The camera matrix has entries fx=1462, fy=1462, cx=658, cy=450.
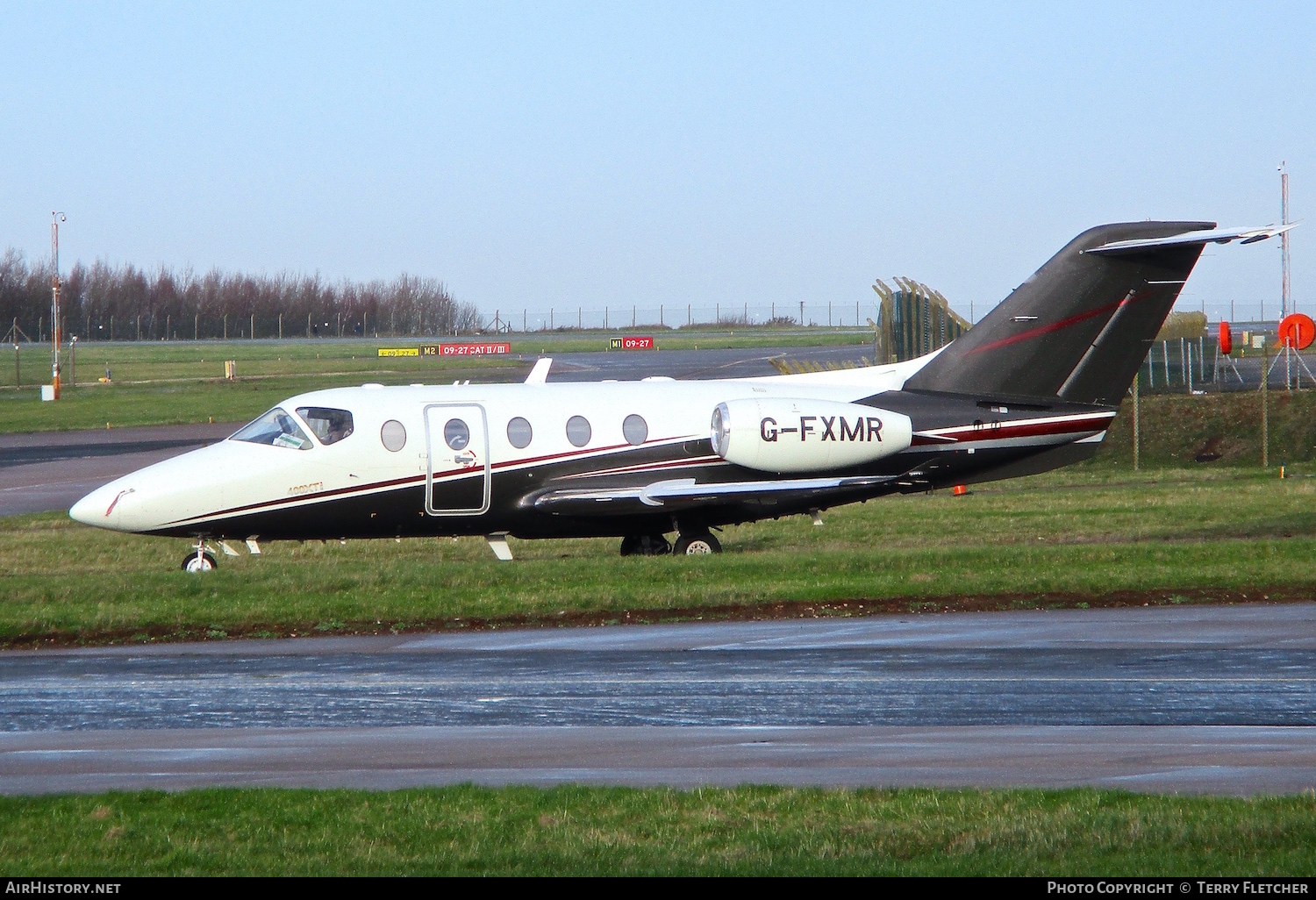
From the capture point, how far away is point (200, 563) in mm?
19906

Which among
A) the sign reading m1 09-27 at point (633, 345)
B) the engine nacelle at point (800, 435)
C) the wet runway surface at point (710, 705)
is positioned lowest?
the wet runway surface at point (710, 705)

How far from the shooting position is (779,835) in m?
7.55

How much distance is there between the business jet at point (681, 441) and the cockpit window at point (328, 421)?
0.05 m

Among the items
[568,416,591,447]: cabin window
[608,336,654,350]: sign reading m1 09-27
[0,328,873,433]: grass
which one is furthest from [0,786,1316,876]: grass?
[608,336,654,350]: sign reading m1 09-27

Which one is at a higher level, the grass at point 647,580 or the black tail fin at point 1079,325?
the black tail fin at point 1079,325

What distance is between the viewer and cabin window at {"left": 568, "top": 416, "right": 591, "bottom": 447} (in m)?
20.8

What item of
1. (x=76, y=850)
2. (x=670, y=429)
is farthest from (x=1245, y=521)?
(x=76, y=850)

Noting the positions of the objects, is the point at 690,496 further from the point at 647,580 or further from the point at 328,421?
the point at 328,421

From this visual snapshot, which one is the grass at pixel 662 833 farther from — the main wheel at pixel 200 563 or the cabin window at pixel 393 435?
the cabin window at pixel 393 435

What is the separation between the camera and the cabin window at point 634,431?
20.9 metres

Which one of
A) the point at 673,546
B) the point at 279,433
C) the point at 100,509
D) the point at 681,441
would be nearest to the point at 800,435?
the point at 681,441

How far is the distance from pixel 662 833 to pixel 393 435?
43.9 feet

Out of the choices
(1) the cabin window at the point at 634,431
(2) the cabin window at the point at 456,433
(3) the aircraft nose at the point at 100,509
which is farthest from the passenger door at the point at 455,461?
(3) the aircraft nose at the point at 100,509

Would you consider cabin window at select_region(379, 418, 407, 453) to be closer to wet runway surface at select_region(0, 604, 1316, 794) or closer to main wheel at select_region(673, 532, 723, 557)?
main wheel at select_region(673, 532, 723, 557)
